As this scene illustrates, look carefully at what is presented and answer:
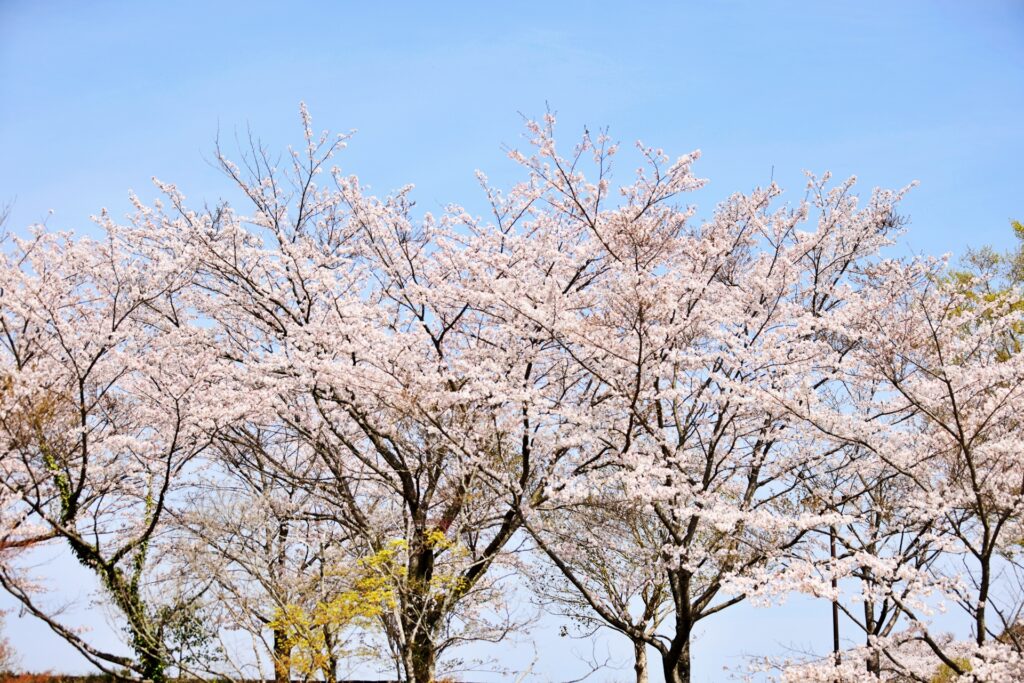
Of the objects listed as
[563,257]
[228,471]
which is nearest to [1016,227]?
[563,257]

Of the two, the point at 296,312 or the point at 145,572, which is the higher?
the point at 296,312

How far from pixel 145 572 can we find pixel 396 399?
465 centimetres

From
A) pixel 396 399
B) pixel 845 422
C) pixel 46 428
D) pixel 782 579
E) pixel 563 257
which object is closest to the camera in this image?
pixel 782 579

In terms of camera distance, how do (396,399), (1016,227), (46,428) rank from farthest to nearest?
1. (1016,227)
2. (46,428)
3. (396,399)

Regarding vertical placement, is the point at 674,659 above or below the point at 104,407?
below

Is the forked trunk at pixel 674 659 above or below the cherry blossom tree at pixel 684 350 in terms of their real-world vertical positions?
below

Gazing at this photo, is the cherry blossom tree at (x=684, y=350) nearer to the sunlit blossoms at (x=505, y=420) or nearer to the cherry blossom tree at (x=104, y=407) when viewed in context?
the sunlit blossoms at (x=505, y=420)

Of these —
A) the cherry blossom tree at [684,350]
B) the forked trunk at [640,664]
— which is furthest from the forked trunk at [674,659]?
the forked trunk at [640,664]

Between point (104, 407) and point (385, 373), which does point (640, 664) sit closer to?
point (385, 373)

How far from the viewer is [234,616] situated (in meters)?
9.01

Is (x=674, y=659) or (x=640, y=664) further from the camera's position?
(x=640, y=664)

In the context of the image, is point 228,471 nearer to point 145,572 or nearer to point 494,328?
point 145,572

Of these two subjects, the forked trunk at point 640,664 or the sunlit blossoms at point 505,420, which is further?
the forked trunk at point 640,664

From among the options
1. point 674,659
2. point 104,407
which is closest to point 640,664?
point 674,659
